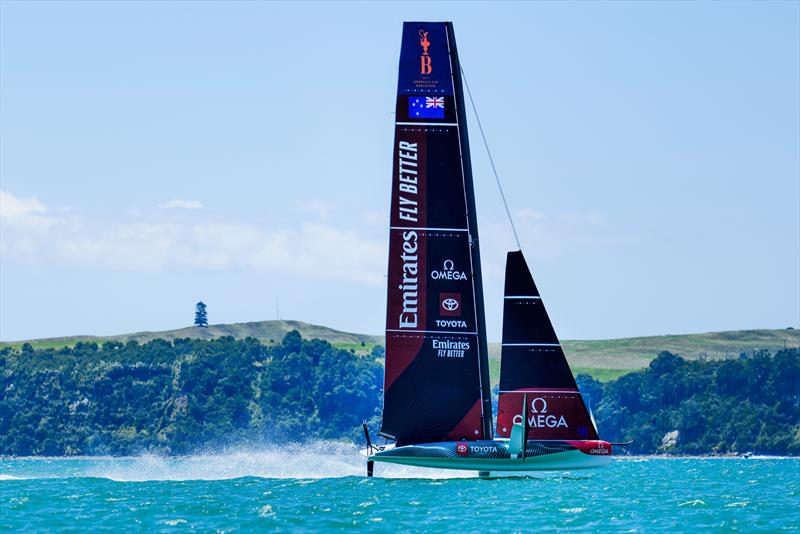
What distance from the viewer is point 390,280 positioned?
58438 millimetres

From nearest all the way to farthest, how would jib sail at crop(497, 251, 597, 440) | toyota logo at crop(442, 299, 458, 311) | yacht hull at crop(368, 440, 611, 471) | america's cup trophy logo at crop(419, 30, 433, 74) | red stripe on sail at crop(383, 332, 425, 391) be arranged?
yacht hull at crop(368, 440, 611, 471), red stripe on sail at crop(383, 332, 425, 391), toyota logo at crop(442, 299, 458, 311), america's cup trophy logo at crop(419, 30, 433, 74), jib sail at crop(497, 251, 597, 440)

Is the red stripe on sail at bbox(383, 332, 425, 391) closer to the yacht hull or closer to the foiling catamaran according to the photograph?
the foiling catamaran

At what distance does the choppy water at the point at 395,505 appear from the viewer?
44750 mm

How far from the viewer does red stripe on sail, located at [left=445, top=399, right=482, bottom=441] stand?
58.6m

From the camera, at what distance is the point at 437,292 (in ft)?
193

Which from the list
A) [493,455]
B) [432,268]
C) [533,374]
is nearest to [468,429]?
[493,455]

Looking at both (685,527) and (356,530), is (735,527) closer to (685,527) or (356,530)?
(685,527)

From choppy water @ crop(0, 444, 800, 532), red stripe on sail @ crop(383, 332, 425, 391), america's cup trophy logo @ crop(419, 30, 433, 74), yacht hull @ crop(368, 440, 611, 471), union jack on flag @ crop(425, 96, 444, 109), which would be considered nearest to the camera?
choppy water @ crop(0, 444, 800, 532)

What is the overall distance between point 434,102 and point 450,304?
7821 mm

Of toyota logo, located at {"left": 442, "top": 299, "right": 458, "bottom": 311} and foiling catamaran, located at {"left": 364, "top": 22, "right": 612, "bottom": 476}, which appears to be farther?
toyota logo, located at {"left": 442, "top": 299, "right": 458, "bottom": 311}

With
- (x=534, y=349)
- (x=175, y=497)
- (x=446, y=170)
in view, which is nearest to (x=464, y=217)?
(x=446, y=170)

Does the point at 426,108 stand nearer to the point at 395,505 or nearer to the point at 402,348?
the point at 402,348

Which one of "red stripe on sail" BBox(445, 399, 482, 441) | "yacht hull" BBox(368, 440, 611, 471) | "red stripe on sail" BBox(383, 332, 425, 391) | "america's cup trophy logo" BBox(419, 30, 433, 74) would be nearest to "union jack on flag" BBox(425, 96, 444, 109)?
"america's cup trophy logo" BBox(419, 30, 433, 74)

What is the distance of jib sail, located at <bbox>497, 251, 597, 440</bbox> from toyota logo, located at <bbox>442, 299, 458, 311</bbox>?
9.79 ft
